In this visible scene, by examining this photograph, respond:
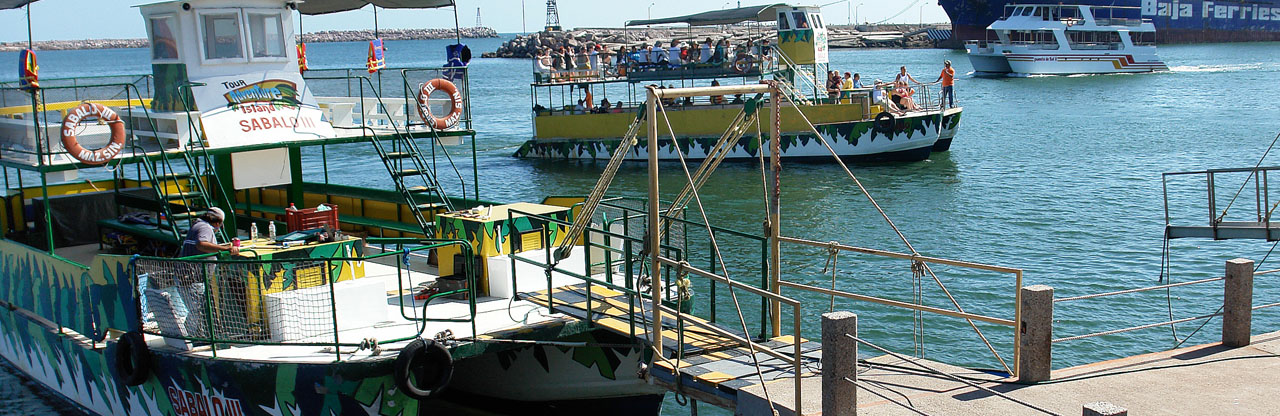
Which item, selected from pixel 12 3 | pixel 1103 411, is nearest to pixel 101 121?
pixel 12 3

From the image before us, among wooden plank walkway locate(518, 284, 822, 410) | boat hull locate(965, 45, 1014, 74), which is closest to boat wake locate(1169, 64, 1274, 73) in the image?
boat hull locate(965, 45, 1014, 74)

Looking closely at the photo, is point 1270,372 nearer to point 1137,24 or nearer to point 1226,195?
point 1226,195

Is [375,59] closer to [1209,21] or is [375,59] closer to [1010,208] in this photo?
[1010,208]

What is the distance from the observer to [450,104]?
50.0ft

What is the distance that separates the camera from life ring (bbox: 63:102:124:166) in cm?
1165

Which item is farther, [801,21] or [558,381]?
[801,21]

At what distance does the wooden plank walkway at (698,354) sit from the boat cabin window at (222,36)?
5412mm

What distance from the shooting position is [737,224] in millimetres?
27422

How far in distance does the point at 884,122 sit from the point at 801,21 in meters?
6.09

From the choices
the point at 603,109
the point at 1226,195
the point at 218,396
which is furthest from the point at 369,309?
the point at 603,109

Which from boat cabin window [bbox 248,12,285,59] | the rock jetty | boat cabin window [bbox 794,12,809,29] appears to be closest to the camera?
boat cabin window [bbox 248,12,285,59]

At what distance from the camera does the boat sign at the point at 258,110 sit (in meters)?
13.5

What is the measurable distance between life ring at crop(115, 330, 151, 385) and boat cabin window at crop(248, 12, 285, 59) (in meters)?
4.36

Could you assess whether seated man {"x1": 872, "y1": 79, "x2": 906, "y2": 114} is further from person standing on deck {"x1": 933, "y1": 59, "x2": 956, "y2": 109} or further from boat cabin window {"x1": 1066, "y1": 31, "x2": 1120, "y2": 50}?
boat cabin window {"x1": 1066, "y1": 31, "x2": 1120, "y2": 50}
